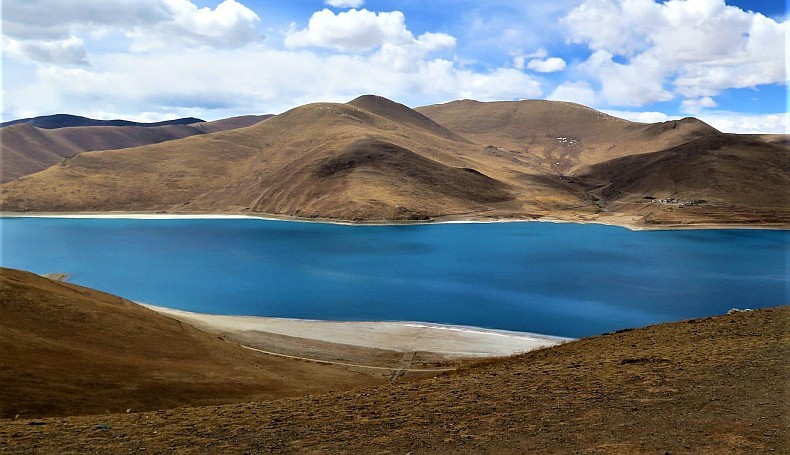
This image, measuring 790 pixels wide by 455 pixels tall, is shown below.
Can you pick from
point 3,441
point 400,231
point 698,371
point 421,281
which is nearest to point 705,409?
point 698,371

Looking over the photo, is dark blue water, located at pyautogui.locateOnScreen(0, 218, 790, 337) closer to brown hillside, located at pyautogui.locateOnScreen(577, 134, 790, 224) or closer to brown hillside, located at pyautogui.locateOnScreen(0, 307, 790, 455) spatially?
brown hillside, located at pyautogui.locateOnScreen(577, 134, 790, 224)

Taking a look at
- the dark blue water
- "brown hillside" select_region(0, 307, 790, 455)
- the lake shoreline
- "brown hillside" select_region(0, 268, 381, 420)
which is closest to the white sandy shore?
the dark blue water

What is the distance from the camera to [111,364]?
25.7m

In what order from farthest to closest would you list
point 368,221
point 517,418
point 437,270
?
point 368,221 → point 437,270 → point 517,418

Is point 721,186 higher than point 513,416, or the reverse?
point 721,186

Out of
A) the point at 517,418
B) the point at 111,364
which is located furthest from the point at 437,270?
the point at 517,418

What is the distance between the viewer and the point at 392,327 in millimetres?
52562

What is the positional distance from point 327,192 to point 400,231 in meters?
44.1

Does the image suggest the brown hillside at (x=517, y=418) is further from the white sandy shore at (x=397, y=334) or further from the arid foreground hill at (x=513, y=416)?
the white sandy shore at (x=397, y=334)

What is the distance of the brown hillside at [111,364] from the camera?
21172 mm

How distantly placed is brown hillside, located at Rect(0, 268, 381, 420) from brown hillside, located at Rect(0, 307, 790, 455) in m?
3.01

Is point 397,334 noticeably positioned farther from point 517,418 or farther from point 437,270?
point 437,270

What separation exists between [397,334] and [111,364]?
27.4 metres

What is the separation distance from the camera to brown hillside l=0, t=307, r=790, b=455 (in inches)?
587
